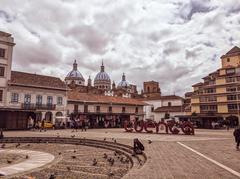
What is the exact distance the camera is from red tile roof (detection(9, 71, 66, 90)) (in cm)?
4310

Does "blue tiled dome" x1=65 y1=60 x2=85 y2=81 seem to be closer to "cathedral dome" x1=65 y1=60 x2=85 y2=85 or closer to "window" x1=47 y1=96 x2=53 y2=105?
"cathedral dome" x1=65 y1=60 x2=85 y2=85

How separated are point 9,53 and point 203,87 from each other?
→ 4184 cm

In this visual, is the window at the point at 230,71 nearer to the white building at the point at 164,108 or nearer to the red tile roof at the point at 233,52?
the red tile roof at the point at 233,52

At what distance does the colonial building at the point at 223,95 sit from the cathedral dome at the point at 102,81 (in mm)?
61052

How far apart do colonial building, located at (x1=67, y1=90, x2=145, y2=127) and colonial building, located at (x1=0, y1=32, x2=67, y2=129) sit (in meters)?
3.63

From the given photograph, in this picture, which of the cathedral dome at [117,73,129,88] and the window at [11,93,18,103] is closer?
the window at [11,93,18,103]

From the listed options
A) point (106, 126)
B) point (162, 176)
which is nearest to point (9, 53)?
point (106, 126)

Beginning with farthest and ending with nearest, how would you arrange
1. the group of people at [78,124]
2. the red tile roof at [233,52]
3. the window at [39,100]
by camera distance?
1. the red tile roof at [233,52]
2. the window at [39,100]
3. the group of people at [78,124]

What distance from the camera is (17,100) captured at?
42.3 meters

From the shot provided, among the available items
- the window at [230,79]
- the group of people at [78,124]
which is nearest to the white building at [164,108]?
the window at [230,79]

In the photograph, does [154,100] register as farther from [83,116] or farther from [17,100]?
[17,100]

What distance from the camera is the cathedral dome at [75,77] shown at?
348ft

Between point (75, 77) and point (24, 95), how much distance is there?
63.6m

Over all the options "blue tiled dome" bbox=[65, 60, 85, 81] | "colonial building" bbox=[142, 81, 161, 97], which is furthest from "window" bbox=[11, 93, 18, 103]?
"colonial building" bbox=[142, 81, 161, 97]
